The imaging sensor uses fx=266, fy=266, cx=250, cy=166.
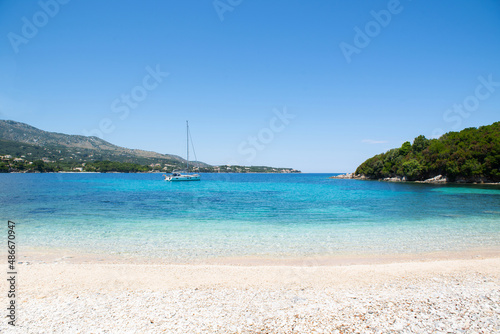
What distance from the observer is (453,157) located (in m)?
75.6

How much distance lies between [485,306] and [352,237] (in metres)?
8.81

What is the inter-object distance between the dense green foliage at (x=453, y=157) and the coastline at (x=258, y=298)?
79.0 metres

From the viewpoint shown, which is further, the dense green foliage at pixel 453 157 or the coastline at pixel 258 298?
the dense green foliage at pixel 453 157

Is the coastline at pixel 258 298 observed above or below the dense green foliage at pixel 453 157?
below

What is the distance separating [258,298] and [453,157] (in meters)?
89.8

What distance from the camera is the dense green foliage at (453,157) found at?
6956 cm

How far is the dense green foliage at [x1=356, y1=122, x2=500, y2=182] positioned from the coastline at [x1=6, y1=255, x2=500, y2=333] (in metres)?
79.0

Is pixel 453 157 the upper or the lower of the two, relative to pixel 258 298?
upper

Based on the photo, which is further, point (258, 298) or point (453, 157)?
point (453, 157)

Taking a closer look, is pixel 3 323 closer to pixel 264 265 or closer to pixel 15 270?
pixel 15 270

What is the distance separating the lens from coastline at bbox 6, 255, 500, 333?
18.2 feet

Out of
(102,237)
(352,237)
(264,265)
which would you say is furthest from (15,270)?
(352,237)

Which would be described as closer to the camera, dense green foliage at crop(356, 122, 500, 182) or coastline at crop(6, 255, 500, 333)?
coastline at crop(6, 255, 500, 333)

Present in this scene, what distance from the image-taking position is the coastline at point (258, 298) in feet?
18.2
